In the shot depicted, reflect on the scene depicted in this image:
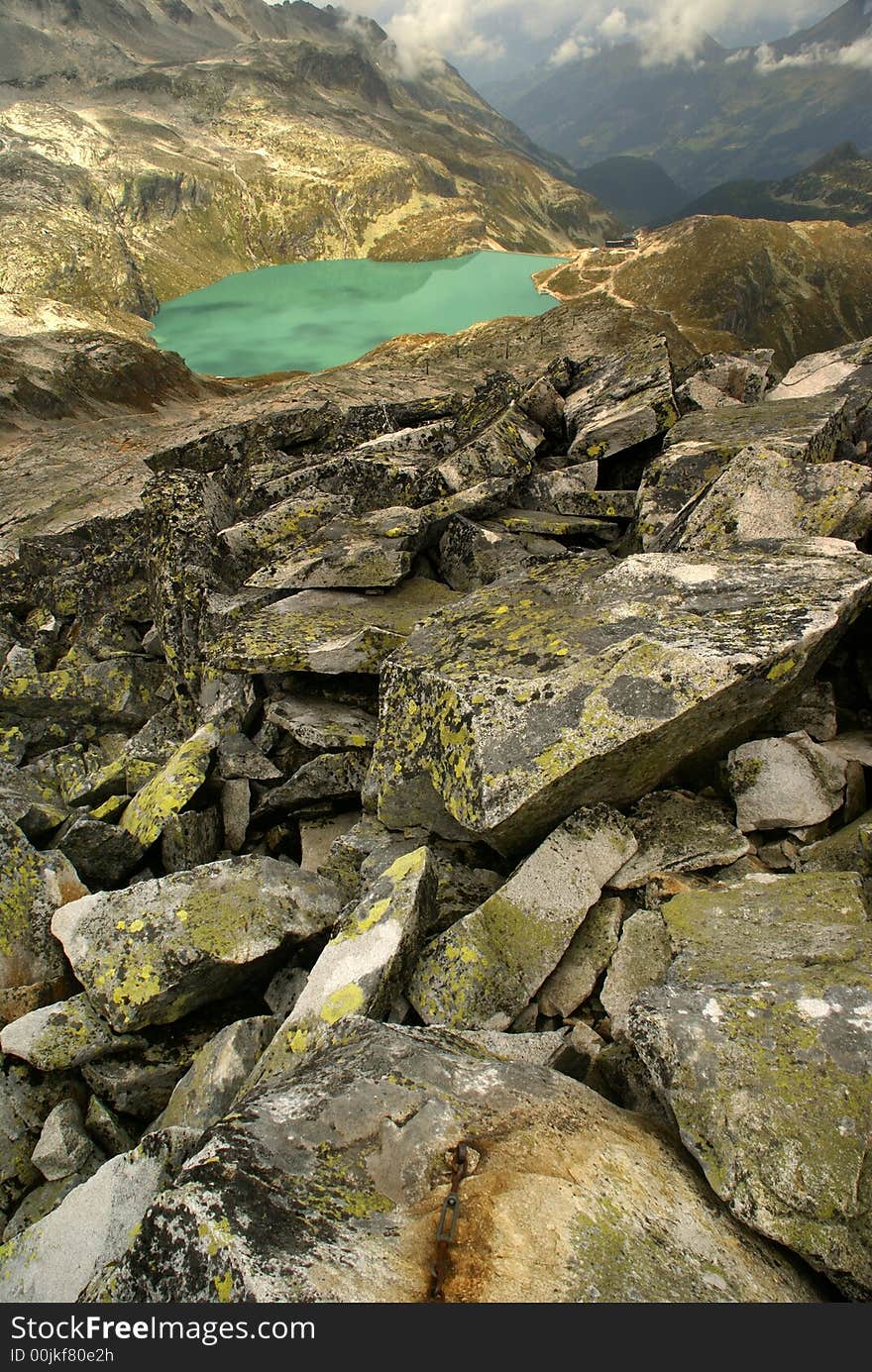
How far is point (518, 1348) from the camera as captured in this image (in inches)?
137

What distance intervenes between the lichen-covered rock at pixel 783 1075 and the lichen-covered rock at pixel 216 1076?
13.6ft

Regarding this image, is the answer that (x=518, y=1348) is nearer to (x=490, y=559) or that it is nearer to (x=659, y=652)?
(x=659, y=652)

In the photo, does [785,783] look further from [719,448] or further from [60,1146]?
[60,1146]

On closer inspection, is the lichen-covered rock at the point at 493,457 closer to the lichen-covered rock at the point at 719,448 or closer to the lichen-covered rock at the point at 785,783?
the lichen-covered rock at the point at 719,448

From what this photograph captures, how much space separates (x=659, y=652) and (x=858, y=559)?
3108mm

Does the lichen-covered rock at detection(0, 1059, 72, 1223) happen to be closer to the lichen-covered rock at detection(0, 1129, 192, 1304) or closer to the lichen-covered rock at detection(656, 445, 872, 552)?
the lichen-covered rock at detection(0, 1129, 192, 1304)

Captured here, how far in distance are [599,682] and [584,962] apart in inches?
113

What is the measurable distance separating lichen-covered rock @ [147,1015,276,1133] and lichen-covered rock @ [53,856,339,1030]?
80cm

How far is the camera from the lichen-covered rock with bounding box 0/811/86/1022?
29.0ft

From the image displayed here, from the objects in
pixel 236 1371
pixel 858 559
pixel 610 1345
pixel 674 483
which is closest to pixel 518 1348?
pixel 610 1345

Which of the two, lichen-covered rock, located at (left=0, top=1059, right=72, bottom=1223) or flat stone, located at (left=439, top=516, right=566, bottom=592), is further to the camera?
flat stone, located at (left=439, top=516, right=566, bottom=592)

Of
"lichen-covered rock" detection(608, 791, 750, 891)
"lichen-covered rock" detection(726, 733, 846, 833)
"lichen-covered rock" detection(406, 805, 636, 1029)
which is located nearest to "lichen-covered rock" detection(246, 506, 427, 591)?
"lichen-covered rock" detection(608, 791, 750, 891)

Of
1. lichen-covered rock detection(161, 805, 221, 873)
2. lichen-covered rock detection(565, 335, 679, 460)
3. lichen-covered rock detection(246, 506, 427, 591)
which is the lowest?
lichen-covered rock detection(161, 805, 221, 873)

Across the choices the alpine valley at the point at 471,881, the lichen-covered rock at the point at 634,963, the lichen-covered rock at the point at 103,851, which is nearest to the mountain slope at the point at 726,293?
the alpine valley at the point at 471,881
